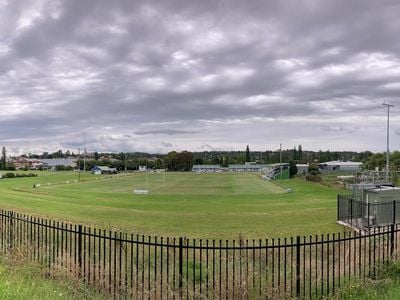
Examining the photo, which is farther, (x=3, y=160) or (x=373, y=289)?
(x=3, y=160)

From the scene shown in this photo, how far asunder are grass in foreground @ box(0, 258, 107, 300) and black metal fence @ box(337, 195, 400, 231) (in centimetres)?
1645

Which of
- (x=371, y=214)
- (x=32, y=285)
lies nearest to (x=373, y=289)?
(x=32, y=285)

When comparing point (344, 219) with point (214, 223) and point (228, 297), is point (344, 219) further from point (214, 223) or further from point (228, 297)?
point (228, 297)

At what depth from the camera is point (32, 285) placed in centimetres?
821

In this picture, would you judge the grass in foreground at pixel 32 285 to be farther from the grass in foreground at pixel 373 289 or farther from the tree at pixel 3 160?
the tree at pixel 3 160

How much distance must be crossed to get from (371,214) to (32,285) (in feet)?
64.0

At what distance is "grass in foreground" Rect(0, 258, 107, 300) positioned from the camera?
294 inches

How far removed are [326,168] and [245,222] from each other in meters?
171

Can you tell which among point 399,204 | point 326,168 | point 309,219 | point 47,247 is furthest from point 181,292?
point 326,168

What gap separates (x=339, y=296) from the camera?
28.8 feet

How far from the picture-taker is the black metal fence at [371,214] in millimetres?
23106

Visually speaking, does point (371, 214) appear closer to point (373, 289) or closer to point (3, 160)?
point (373, 289)

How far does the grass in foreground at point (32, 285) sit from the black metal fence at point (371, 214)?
16449mm

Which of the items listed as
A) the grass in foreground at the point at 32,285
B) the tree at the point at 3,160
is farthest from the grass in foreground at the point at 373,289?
the tree at the point at 3,160
